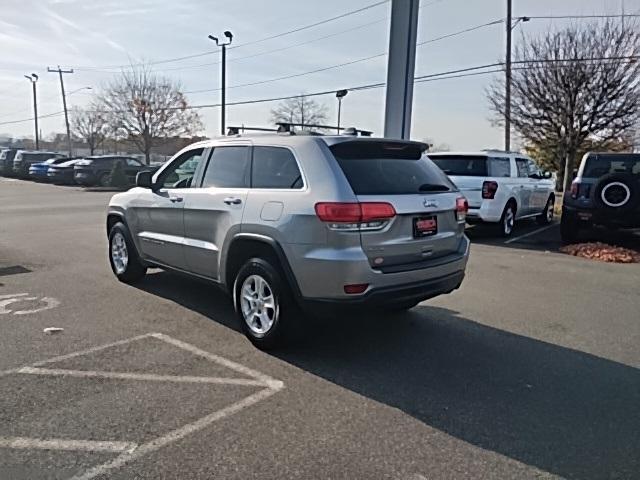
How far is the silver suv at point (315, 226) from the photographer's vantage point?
391 cm

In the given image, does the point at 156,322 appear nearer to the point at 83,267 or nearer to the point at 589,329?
the point at 83,267

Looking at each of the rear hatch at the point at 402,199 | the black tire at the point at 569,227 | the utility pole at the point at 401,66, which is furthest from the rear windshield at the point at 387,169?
the utility pole at the point at 401,66

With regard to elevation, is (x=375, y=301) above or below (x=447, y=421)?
above

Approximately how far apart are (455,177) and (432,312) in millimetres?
5791

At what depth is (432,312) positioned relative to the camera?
222 inches

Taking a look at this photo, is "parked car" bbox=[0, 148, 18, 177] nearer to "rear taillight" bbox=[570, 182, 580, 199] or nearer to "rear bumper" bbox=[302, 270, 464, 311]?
"rear taillight" bbox=[570, 182, 580, 199]

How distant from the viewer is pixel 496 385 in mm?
3826

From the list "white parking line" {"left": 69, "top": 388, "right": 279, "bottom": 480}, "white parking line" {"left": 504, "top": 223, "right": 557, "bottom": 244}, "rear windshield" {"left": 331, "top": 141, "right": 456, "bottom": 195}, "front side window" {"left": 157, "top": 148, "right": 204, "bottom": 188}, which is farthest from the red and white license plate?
"white parking line" {"left": 504, "top": 223, "right": 557, "bottom": 244}

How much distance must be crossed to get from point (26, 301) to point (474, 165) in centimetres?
847

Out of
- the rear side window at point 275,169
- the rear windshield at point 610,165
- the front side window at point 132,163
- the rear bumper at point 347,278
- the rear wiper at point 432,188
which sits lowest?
the rear bumper at point 347,278

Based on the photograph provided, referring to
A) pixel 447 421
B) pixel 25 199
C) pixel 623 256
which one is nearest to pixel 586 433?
pixel 447 421

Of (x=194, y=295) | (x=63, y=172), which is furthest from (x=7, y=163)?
(x=194, y=295)

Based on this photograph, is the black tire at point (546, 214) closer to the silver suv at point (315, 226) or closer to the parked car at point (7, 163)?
the silver suv at point (315, 226)

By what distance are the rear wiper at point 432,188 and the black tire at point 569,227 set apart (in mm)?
6441
